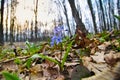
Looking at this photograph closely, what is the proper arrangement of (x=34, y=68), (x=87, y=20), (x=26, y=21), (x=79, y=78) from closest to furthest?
1. (x=79, y=78)
2. (x=34, y=68)
3. (x=87, y=20)
4. (x=26, y=21)

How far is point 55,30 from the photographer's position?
72.4 inches

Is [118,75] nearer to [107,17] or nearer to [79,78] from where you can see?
[79,78]

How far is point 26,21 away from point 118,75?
50.4m

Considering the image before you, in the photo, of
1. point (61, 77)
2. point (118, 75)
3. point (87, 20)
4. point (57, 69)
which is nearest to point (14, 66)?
point (57, 69)

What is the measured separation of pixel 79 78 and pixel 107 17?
33546mm

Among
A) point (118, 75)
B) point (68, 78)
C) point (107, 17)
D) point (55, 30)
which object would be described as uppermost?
point (107, 17)

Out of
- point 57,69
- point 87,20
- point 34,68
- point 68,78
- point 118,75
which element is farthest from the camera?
point 87,20

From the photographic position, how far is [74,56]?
2039mm

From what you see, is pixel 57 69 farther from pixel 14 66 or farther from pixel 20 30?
pixel 20 30

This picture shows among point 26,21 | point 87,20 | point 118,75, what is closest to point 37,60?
point 118,75

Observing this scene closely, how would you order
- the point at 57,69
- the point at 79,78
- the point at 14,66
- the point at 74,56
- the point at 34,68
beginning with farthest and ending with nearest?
1. the point at 14,66
2. the point at 74,56
3. the point at 34,68
4. the point at 57,69
5. the point at 79,78

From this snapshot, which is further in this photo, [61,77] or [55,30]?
[55,30]

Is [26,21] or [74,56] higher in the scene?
[26,21]

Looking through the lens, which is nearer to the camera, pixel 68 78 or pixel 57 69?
pixel 68 78
